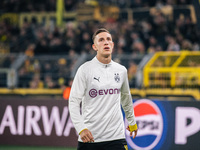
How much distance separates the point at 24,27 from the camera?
71.3ft

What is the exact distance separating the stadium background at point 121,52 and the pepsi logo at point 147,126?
0.79 metres

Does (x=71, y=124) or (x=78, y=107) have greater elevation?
(x=78, y=107)

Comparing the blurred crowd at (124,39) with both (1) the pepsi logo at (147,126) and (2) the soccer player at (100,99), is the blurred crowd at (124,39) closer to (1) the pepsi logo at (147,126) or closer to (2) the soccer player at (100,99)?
(1) the pepsi logo at (147,126)

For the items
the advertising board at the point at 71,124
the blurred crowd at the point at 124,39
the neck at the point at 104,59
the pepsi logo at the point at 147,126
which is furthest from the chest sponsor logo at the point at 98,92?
the blurred crowd at the point at 124,39

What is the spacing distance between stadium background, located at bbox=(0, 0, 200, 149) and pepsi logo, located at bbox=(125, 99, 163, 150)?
2.58ft

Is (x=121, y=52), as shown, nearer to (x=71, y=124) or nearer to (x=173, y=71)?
(x=173, y=71)

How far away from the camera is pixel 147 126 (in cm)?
926

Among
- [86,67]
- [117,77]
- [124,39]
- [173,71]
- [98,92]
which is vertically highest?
[86,67]

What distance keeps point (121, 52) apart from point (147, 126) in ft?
22.5

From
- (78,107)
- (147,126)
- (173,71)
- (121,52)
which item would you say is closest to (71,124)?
(147,126)

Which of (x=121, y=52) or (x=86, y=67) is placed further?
(x=121, y=52)

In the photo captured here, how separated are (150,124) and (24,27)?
45.0 ft

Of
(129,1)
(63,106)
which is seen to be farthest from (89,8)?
(63,106)

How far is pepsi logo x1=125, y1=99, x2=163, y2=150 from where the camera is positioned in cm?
920
